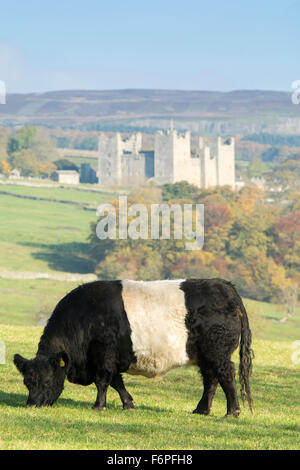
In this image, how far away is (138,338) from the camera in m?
10.0

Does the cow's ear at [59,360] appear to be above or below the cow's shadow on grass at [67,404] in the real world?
above

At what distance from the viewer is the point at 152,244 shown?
107 meters

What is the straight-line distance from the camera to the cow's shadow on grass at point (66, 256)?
109156mm

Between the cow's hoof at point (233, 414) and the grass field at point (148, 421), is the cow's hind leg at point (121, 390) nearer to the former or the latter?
the grass field at point (148, 421)

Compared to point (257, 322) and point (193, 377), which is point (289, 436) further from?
Result: point (257, 322)

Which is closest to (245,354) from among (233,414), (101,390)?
(233,414)

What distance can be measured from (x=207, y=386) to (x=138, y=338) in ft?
3.67

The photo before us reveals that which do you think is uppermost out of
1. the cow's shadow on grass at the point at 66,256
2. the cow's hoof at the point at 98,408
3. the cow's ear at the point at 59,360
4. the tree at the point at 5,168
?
the cow's ear at the point at 59,360

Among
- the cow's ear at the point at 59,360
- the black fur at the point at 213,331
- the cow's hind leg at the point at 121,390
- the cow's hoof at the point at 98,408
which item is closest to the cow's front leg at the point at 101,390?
the cow's hoof at the point at 98,408

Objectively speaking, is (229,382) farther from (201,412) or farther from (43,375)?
(43,375)

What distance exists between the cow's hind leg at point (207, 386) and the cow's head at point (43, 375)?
1.74m

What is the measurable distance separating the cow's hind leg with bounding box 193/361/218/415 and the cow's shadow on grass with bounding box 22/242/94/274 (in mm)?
97525

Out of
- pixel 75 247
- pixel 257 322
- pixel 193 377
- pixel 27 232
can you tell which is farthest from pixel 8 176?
pixel 193 377
